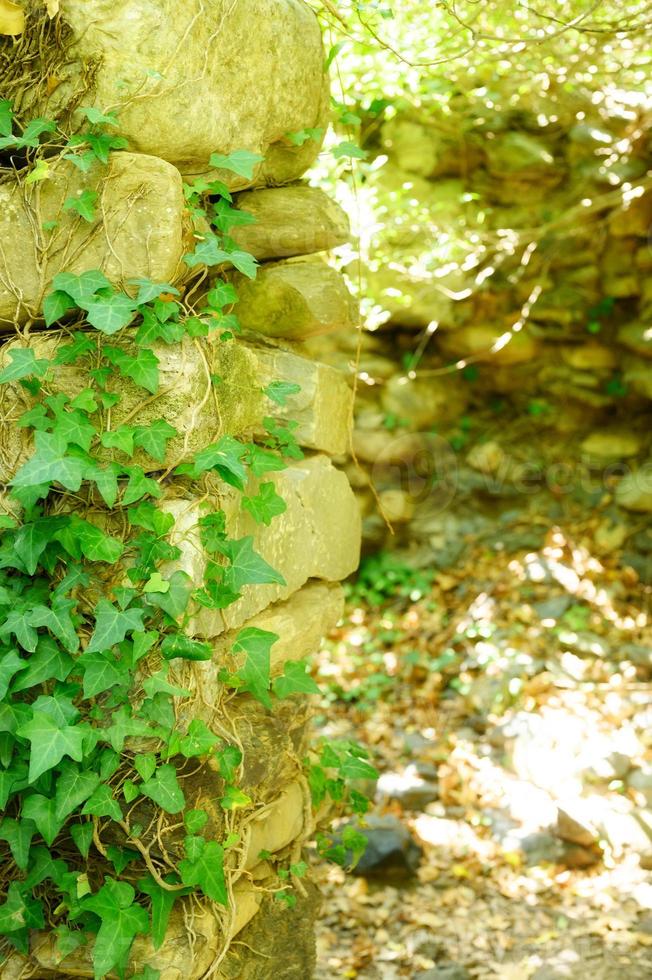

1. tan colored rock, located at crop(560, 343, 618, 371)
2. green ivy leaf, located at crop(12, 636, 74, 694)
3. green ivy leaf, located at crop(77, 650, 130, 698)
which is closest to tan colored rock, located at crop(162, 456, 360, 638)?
green ivy leaf, located at crop(77, 650, 130, 698)

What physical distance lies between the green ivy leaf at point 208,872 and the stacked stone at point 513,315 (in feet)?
14.9

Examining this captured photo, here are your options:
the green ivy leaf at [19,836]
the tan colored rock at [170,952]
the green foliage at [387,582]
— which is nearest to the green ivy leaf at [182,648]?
the green ivy leaf at [19,836]

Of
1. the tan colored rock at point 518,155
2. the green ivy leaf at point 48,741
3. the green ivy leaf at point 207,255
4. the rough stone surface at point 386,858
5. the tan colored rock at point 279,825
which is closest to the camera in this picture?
the green ivy leaf at point 48,741

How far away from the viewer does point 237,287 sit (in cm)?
→ 265

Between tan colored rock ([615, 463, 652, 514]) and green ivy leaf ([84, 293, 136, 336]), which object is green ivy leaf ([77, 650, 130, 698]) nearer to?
green ivy leaf ([84, 293, 136, 336])

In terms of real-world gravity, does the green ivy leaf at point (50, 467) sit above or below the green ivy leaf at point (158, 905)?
above

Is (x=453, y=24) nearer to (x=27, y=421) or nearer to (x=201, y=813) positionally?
(x=27, y=421)

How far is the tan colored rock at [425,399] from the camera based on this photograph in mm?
6863

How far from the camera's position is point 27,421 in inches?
80.2

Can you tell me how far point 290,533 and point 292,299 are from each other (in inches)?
29.2

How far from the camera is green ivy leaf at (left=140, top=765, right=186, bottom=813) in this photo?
2.02m

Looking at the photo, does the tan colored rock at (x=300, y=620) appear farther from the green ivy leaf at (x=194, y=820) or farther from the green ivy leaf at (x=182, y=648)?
the green ivy leaf at (x=194, y=820)

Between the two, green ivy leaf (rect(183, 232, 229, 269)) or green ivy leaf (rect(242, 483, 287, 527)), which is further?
green ivy leaf (rect(242, 483, 287, 527))

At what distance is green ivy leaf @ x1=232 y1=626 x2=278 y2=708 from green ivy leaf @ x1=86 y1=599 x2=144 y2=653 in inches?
13.3
